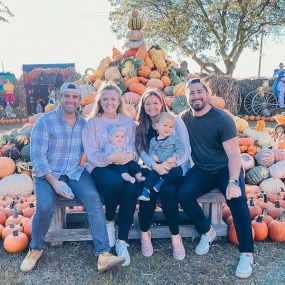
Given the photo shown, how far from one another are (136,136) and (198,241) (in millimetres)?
1125

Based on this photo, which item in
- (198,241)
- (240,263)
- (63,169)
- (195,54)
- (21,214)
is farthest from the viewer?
(195,54)

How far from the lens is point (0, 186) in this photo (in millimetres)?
4652

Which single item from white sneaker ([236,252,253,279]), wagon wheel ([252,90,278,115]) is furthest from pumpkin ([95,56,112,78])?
wagon wheel ([252,90,278,115])

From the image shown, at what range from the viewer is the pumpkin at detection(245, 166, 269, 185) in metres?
4.93

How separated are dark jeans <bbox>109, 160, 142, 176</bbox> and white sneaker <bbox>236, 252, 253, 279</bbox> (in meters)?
1.11

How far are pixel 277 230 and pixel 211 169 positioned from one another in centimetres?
85

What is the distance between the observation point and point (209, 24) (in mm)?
19047

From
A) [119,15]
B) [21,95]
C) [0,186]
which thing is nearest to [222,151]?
[0,186]

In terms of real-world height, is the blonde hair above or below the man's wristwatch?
above

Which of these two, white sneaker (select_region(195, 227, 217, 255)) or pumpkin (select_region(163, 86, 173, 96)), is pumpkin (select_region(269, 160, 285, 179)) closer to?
white sneaker (select_region(195, 227, 217, 255))

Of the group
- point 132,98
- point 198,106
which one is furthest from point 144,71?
point 198,106

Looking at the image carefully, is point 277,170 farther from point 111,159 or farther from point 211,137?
point 111,159

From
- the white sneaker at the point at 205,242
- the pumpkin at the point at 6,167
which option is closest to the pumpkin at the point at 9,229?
the white sneaker at the point at 205,242

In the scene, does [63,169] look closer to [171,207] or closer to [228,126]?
[171,207]
